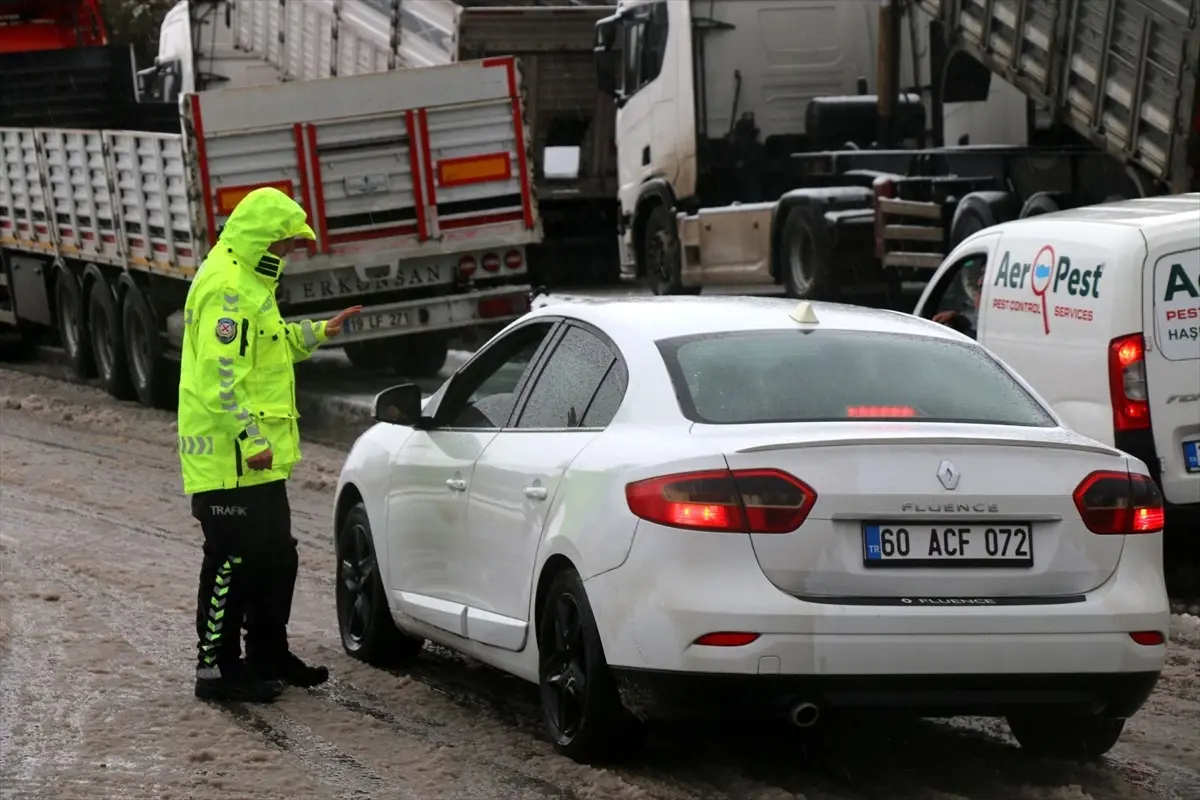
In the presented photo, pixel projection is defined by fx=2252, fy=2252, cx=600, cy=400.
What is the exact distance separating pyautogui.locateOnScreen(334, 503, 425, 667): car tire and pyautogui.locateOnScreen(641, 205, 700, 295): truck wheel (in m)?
13.5

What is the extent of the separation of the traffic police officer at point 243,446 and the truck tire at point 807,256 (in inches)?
459

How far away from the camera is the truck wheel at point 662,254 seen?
21.5 m

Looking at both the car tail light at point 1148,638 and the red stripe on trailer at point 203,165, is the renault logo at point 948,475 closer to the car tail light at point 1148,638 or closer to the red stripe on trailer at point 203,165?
the car tail light at point 1148,638

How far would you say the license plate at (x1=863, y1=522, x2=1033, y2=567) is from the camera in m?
5.51

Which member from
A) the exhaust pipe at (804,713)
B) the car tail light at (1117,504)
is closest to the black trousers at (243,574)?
the exhaust pipe at (804,713)

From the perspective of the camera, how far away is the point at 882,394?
5969mm

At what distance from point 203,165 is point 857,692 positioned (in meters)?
10.5

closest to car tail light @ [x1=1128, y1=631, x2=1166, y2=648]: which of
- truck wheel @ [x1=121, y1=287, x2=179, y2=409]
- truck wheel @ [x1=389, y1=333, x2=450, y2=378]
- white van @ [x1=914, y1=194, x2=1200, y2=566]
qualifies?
white van @ [x1=914, y1=194, x2=1200, y2=566]

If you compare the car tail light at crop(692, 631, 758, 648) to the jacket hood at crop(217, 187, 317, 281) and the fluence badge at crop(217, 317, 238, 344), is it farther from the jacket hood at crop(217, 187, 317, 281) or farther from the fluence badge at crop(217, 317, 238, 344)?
the jacket hood at crop(217, 187, 317, 281)

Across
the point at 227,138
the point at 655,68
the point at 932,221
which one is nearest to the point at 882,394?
the point at 227,138

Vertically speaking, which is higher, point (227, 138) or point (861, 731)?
point (227, 138)

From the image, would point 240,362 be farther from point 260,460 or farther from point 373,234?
point 373,234

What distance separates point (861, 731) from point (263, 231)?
248 cm

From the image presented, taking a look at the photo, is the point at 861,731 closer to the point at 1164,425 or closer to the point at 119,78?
the point at 1164,425
